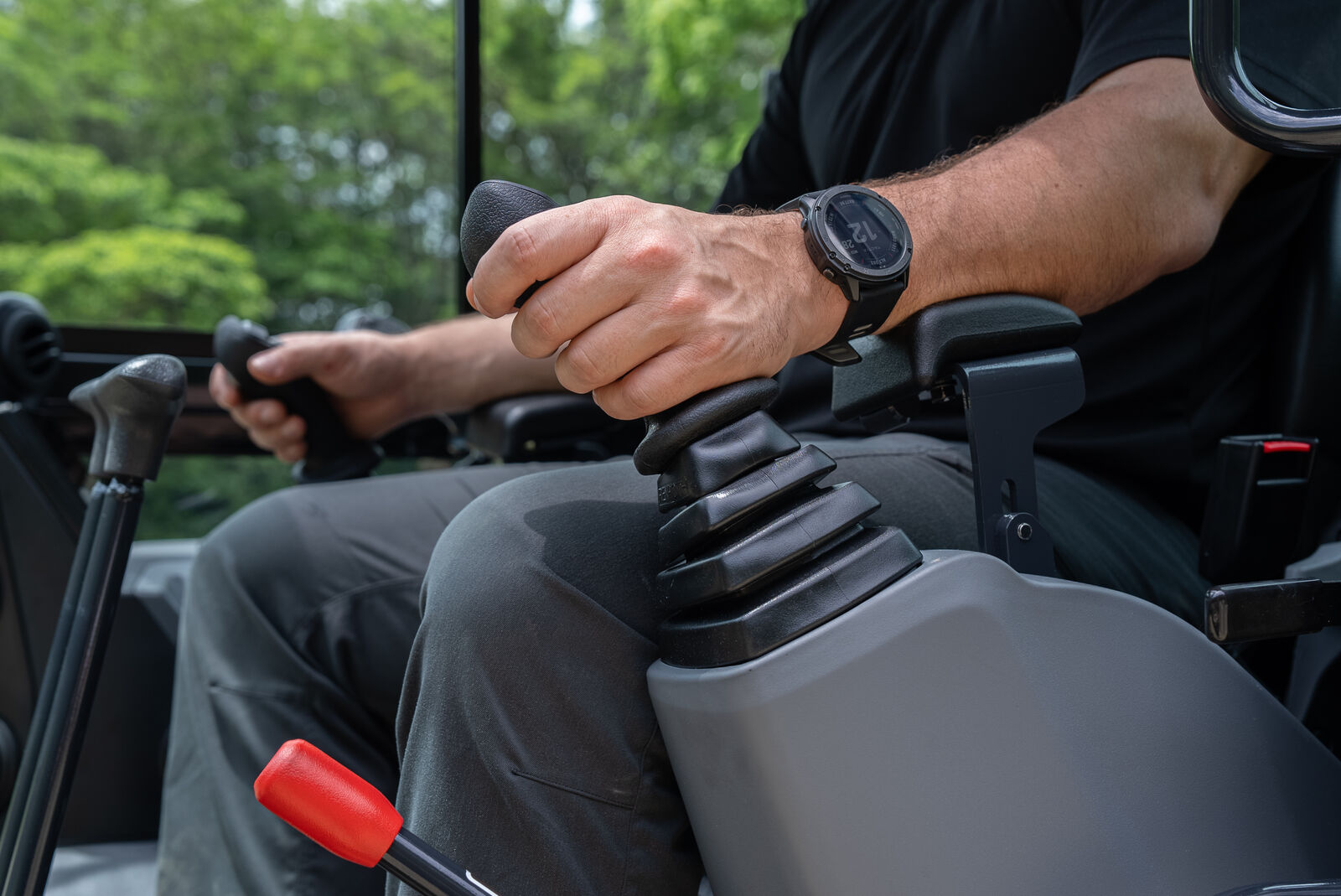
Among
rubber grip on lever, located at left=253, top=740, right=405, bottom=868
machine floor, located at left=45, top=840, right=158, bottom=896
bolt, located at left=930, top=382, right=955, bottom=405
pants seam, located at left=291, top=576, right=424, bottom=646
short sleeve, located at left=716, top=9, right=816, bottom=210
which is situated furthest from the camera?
short sleeve, located at left=716, top=9, right=816, bottom=210

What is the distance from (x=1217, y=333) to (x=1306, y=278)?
8 cm

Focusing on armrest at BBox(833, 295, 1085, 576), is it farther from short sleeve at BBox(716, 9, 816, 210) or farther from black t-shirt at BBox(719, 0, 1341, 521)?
short sleeve at BBox(716, 9, 816, 210)

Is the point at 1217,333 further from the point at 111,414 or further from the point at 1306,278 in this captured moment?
the point at 111,414

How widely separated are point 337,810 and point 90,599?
0.40 m

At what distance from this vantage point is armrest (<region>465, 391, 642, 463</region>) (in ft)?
3.75

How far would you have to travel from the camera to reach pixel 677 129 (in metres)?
8.07

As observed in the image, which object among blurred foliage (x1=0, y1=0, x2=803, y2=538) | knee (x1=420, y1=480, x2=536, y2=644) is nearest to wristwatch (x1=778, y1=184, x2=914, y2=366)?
knee (x1=420, y1=480, x2=536, y2=644)

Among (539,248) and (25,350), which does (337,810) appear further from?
(25,350)

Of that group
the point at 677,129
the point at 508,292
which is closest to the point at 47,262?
the point at 677,129

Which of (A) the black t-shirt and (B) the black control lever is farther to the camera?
(A) the black t-shirt

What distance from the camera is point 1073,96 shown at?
748 mm

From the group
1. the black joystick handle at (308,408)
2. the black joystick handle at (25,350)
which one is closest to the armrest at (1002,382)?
the black joystick handle at (308,408)

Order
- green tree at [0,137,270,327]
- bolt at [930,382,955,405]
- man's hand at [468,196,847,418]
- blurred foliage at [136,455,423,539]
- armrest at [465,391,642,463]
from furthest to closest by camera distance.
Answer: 1. green tree at [0,137,270,327]
2. blurred foliage at [136,455,423,539]
3. armrest at [465,391,642,463]
4. bolt at [930,382,955,405]
5. man's hand at [468,196,847,418]

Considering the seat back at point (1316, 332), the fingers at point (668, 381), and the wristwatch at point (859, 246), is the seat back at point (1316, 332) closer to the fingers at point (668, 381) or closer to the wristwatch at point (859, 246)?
the wristwatch at point (859, 246)
